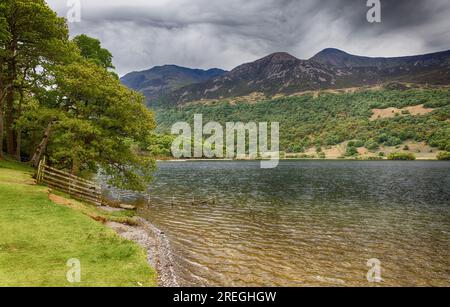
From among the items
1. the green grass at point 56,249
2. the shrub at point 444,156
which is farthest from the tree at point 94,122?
the shrub at point 444,156

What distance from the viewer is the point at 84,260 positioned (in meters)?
14.5

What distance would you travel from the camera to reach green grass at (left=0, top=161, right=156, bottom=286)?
12531mm

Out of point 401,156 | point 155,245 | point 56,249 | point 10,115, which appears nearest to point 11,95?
point 10,115

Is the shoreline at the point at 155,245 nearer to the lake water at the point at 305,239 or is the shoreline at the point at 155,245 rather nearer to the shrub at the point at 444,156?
the lake water at the point at 305,239

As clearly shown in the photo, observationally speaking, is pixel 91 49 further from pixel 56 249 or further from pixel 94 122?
pixel 56 249

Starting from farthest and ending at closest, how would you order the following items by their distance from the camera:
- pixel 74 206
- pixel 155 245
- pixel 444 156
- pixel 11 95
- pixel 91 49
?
pixel 444 156
pixel 91 49
pixel 11 95
pixel 74 206
pixel 155 245

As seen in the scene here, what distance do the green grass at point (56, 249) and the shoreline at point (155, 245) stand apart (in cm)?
87

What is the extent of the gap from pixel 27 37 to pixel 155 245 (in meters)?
27.6

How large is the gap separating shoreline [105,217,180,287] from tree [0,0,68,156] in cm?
2166

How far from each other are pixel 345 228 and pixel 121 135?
25628 mm

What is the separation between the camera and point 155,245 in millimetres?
21203

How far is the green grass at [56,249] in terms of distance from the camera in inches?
493
